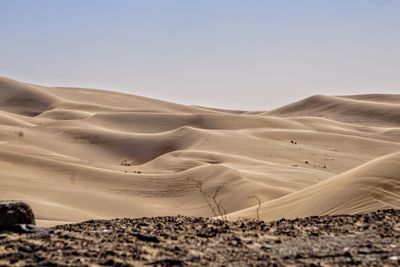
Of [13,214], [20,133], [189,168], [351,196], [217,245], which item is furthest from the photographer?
[20,133]

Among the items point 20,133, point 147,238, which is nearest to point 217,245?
point 147,238

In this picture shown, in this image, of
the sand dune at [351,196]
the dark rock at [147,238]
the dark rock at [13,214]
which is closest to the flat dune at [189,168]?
the sand dune at [351,196]

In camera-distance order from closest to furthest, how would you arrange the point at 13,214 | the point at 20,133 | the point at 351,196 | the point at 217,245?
1. the point at 217,245
2. the point at 13,214
3. the point at 351,196
4. the point at 20,133

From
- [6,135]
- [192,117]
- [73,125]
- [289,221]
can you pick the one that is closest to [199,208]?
[289,221]

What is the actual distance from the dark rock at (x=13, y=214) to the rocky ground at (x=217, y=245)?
26 cm

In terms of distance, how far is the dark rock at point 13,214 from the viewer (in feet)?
23.2

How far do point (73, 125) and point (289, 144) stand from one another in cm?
1438

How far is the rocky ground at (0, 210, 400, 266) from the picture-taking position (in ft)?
19.5

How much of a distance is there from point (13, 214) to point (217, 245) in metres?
2.08

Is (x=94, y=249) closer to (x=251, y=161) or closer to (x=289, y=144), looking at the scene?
(x=251, y=161)

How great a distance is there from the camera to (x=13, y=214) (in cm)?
715

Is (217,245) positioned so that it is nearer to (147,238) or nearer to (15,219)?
(147,238)

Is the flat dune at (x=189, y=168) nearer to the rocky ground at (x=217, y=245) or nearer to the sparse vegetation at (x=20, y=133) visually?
the sparse vegetation at (x=20, y=133)

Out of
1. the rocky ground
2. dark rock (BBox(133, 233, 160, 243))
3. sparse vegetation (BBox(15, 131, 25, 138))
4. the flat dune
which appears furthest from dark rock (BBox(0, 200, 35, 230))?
sparse vegetation (BBox(15, 131, 25, 138))
